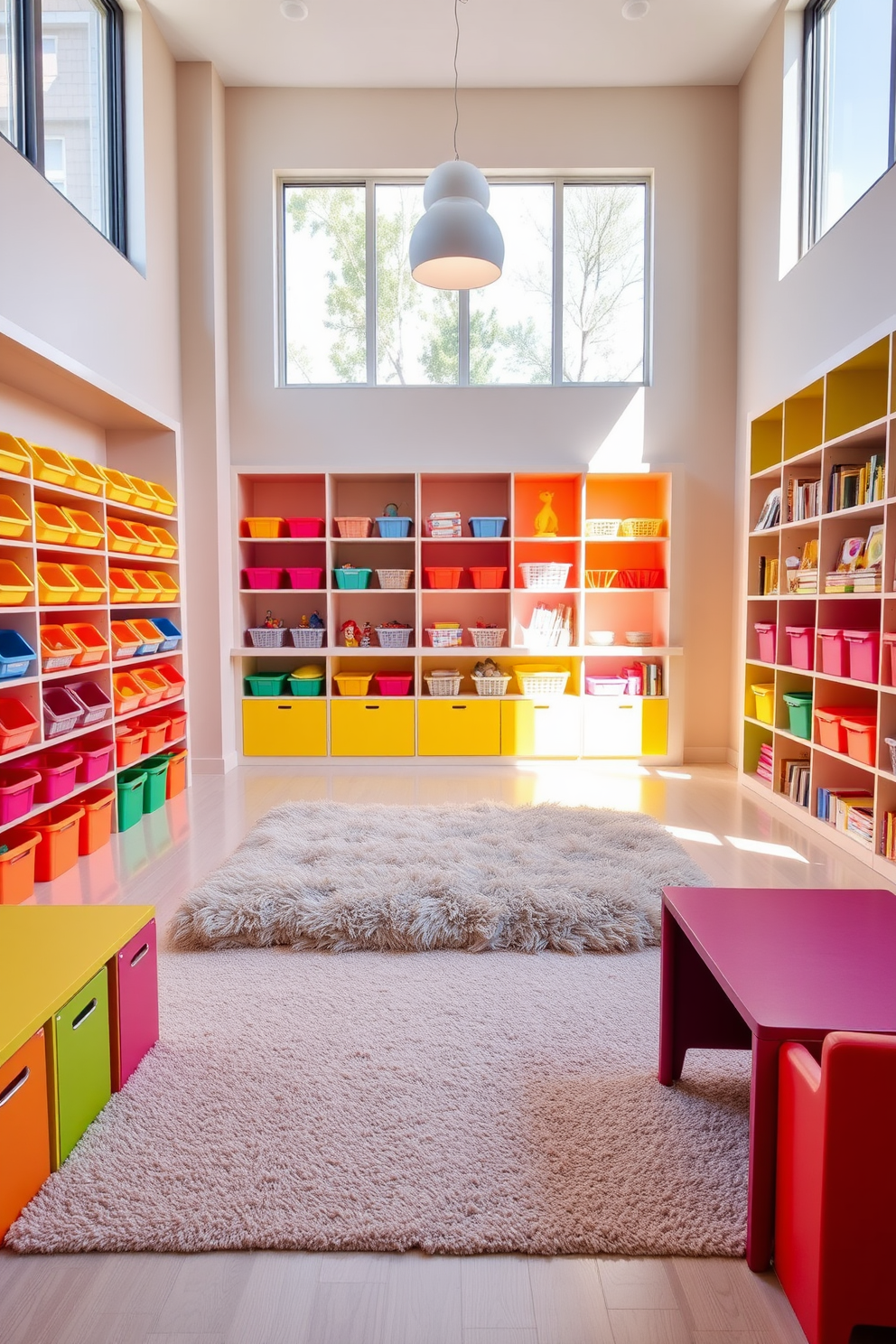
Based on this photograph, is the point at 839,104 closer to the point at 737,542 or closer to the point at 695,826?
the point at 737,542

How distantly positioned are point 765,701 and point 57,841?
3854 millimetres

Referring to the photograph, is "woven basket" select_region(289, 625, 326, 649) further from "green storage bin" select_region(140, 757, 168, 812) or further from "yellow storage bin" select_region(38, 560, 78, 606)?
"yellow storage bin" select_region(38, 560, 78, 606)

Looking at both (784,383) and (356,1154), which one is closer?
(356,1154)

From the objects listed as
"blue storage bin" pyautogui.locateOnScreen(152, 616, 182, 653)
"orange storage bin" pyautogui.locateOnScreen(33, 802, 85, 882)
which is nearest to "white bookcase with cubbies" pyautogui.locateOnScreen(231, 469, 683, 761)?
"blue storage bin" pyautogui.locateOnScreen(152, 616, 182, 653)

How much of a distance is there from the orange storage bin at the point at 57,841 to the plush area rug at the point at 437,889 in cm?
72

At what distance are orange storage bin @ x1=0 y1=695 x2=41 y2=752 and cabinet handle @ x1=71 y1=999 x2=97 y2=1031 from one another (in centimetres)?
160

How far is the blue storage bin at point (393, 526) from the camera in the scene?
5.63 m

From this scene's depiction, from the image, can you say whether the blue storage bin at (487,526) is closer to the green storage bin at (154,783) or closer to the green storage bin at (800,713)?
the green storage bin at (800,713)

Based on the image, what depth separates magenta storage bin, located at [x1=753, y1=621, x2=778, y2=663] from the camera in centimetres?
479

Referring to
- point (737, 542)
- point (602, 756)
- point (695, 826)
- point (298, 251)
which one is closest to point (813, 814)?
point (695, 826)

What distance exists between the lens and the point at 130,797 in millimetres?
4203

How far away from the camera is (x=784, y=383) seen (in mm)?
4934

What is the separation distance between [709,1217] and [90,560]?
3.67 metres

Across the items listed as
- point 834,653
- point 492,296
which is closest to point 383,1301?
point 834,653
